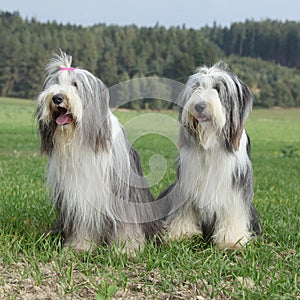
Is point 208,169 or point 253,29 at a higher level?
point 253,29

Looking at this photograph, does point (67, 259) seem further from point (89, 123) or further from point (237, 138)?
point (237, 138)

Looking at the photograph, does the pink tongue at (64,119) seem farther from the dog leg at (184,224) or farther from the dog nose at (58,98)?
the dog leg at (184,224)

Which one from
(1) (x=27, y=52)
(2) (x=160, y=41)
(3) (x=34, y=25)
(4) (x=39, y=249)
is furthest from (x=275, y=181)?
(3) (x=34, y=25)

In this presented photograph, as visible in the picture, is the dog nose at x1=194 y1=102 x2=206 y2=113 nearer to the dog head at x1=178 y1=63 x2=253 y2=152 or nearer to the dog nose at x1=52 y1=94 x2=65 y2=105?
the dog head at x1=178 y1=63 x2=253 y2=152

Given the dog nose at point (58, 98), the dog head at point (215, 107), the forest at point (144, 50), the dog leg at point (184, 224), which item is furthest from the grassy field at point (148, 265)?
the forest at point (144, 50)

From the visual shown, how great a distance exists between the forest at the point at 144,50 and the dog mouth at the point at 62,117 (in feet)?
89.9

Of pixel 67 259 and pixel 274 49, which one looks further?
pixel 274 49

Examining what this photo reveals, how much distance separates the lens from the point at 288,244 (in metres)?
4.77

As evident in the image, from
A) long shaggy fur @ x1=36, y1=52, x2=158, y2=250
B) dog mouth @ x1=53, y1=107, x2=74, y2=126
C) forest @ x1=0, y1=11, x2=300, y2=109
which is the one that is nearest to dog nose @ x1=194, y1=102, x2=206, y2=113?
long shaggy fur @ x1=36, y1=52, x2=158, y2=250

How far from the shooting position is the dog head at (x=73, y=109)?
12.7ft

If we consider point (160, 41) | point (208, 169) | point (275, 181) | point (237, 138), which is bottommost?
point (275, 181)

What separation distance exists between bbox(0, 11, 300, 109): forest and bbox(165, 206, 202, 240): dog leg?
2673 cm

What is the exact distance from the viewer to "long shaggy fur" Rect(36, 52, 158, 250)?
3951 millimetres

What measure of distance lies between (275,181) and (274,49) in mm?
90430
